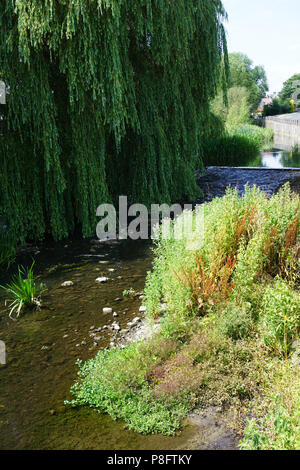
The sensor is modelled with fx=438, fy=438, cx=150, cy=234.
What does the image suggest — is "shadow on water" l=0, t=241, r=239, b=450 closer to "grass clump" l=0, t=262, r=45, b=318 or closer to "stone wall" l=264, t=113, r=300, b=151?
"grass clump" l=0, t=262, r=45, b=318

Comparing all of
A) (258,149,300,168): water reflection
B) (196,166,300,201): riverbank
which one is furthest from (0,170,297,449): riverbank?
(258,149,300,168): water reflection

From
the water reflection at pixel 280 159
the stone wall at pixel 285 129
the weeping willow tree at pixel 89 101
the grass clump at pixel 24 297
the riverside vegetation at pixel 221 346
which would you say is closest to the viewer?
the riverside vegetation at pixel 221 346

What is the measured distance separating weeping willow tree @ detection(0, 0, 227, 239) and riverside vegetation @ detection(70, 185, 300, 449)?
3.33 meters

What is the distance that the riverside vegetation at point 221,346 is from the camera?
3412 millimetres

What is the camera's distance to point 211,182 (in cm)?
1445

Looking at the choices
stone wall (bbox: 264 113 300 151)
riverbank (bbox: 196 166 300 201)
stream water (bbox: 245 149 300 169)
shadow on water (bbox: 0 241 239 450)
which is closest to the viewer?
shadow on water (bbox: 0 241 239 450)

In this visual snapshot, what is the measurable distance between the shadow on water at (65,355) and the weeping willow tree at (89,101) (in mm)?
1248

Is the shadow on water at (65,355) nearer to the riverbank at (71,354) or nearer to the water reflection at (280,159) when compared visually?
the riverbank at (71,354)

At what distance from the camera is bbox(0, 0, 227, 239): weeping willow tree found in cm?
710

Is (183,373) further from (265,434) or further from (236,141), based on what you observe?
(236,141)

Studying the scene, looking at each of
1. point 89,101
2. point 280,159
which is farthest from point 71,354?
point 280,159

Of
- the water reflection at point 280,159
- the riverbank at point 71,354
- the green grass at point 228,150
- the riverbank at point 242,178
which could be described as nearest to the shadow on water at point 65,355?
the riverbank at point 71,354

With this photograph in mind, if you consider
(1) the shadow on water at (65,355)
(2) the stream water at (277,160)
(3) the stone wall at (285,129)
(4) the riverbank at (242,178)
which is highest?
(3) the stone wall at (285,129)
